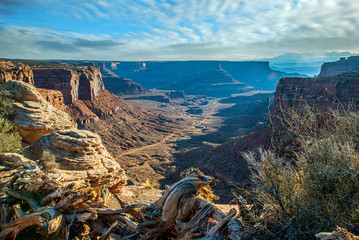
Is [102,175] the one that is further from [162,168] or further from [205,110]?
[205,110]

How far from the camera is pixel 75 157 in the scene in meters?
10.4

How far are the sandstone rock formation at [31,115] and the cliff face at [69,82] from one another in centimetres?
3760

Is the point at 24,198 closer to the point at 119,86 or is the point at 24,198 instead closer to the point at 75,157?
the point at 75,157

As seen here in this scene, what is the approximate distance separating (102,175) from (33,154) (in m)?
3.51

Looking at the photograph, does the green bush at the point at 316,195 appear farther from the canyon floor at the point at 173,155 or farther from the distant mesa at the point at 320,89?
the distant mesa at the point at 320,89

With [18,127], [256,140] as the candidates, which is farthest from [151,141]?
[18,127]

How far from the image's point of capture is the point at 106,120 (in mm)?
55594

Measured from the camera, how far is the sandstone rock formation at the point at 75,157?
9.55 meters

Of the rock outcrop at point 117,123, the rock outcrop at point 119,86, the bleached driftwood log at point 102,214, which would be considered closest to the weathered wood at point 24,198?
the bleached driftwood log at point 102,214

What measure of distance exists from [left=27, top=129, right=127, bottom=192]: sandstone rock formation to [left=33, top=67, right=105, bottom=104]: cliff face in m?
43.6

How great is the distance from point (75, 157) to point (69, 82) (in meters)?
45.4

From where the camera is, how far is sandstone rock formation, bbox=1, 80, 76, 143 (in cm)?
1256

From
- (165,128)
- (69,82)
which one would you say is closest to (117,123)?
(69,82)

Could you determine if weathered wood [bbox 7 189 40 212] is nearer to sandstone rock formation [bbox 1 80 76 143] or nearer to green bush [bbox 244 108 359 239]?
green bush [bbox 244 108 359 239]
